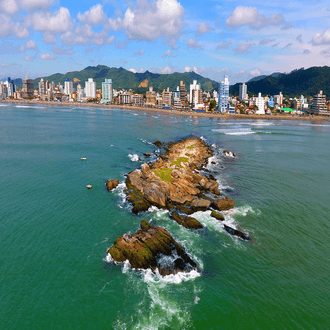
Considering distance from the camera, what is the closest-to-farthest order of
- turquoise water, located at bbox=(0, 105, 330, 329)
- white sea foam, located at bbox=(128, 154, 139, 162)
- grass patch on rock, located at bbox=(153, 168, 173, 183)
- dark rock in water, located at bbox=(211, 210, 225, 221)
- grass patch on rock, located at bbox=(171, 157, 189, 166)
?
1. turquoise water, located at bbox=(0, 105, 330, 329)
2. dark rock in water, located at bbox=(211, 210, 225, 221)
3. grass patch on rock, located at bbox=(153, 168, 173, 183)
4. grass patch on rock, located at bbox=(171, 157, 189, 166)
5. white sea foam, located at bbox=(128, 154, 139, 162)

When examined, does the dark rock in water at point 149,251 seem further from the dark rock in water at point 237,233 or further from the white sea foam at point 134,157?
the white sea foam at point 134,157

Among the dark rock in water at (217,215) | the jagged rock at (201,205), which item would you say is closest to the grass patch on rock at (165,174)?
the jagged rock at (201,205)

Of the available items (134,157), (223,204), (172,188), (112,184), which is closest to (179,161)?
(134,157)

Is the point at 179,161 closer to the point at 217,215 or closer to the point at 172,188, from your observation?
the point at 172,188

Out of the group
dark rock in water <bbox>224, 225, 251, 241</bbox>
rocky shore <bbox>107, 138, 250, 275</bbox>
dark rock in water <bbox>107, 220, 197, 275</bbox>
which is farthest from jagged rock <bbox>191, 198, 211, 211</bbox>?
dark rock in water <bbox>107, 220, 197, 275</bbox>

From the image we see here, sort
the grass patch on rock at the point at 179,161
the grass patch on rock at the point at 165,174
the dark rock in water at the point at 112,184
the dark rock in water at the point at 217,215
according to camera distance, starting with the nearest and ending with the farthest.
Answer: the dark rock in water at the point at 217,215 → the dark rock in water at the point at 112,184 → the grass patch on rock at the point at 165,174 → the grass patch on rock at the point at 179,161

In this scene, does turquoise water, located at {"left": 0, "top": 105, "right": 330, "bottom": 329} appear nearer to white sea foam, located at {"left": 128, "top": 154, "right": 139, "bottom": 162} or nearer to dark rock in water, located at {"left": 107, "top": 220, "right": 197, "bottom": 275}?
dark rock in water, located at {"left": 107, "top": 220, "right": 197, "bottom": 275}
